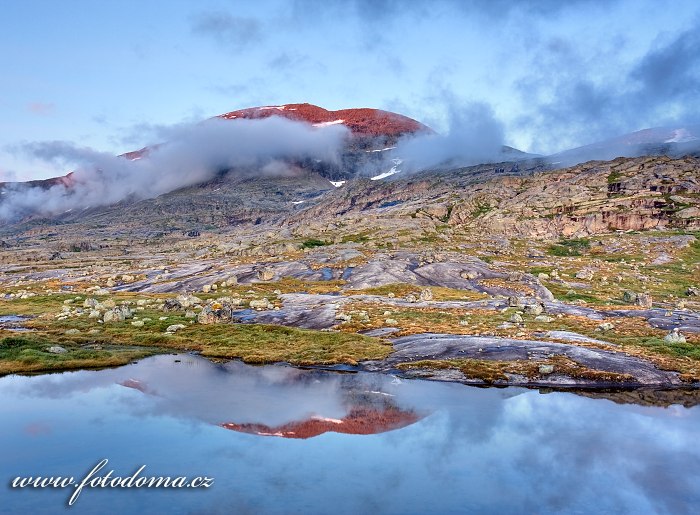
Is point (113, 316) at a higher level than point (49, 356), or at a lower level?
lower

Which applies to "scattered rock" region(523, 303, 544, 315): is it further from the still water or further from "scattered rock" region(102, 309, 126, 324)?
"scattered rock" region(102, 309, 126, 324)

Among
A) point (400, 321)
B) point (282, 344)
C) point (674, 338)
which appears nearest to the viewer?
point (674, 338)

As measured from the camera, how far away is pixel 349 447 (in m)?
38.4

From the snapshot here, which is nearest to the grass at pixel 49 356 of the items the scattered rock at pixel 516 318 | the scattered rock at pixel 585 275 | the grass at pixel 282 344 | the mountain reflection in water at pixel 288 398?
the grass at pixel 282 344

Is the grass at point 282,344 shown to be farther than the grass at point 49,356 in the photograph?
Yes

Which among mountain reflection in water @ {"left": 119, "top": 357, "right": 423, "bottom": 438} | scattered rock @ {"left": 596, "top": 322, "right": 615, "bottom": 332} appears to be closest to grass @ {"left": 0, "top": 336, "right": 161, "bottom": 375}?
mountain reflection in water @ {"left": 119, "top": 357, "right": 423, "bottom": 438}

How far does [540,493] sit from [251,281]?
13464cm

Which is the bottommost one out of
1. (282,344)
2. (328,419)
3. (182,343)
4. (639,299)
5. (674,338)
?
(639,299)

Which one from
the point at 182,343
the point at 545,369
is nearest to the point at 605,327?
the point at 545,369

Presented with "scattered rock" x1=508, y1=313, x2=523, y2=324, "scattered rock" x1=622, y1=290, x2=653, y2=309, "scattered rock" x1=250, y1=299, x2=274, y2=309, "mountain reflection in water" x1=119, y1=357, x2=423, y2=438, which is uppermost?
"mountain reflection in water" x1=119, y1=357, x2=423, y2=438

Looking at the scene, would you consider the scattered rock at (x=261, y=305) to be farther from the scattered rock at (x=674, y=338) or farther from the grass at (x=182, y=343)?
the scattered rock at (x=674, y=338)

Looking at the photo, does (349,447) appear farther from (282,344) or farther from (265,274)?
(265,274)

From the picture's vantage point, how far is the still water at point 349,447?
1183 inches

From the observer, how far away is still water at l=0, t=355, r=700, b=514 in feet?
98.6
